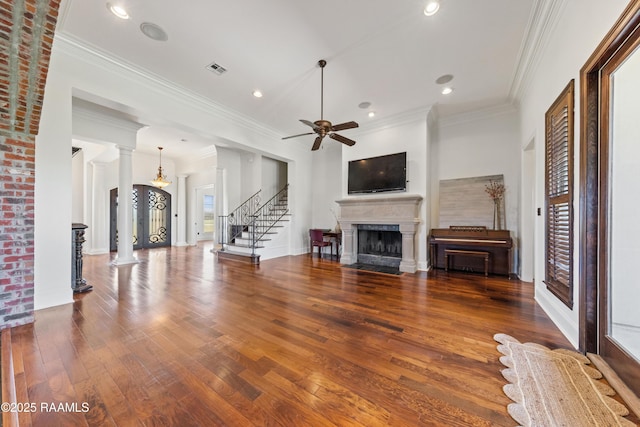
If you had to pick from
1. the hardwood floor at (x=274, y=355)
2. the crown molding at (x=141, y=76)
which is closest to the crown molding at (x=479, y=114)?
the hardwood floor at (x=274, y=355)

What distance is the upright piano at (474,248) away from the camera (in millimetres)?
4348

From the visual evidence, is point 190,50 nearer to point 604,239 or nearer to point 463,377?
point 463,377

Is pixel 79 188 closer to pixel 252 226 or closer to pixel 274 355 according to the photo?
pixel 252 226

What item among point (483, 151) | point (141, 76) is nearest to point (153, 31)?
point (141, 76)

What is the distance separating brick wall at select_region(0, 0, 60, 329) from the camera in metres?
2.06

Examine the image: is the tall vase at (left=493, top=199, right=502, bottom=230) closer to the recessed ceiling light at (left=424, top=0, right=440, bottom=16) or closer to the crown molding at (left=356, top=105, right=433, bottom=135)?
the crown molding at (left=356, top=105, right=433, bottom=135)

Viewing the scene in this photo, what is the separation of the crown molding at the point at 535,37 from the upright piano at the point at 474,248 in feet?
8.27

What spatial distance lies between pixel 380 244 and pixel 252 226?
11.1 feet

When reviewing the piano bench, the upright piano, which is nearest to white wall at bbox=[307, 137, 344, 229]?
the upright piano

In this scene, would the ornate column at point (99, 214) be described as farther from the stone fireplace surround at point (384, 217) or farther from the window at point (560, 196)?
the window at point (560, 196)

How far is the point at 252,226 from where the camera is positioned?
20.9 feet

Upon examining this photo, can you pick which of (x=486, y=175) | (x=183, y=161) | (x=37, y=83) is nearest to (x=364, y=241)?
(x=486, y=175)

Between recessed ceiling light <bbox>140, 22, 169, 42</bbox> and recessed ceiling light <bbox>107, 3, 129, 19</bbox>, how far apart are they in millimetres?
165

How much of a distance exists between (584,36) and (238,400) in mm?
3885
